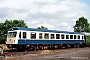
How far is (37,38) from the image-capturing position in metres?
26.7

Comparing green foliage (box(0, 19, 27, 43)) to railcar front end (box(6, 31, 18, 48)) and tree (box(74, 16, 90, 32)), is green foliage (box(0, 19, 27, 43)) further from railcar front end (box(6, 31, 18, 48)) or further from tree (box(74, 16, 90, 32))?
tree (box(74, 16, 90, 32))

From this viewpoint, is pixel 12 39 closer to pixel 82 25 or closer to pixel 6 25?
pixel 6 25

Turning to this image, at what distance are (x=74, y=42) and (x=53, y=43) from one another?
6392 mm

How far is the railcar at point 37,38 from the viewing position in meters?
24.3

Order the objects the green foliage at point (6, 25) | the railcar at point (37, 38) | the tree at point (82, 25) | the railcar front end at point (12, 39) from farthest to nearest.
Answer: the tree at point (82, 25) → the green foliage at point (6, 25) → the railcar at point (37, 38) → the railcar front end at point (12, 39)

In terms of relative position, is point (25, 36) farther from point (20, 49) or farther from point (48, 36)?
point (48, 36)

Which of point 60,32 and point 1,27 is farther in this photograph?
point 1,27

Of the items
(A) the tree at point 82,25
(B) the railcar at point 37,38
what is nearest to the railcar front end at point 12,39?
(B) the railcar at point 37,38

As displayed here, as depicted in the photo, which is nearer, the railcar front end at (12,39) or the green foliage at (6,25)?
the railcar front end at (12,39)

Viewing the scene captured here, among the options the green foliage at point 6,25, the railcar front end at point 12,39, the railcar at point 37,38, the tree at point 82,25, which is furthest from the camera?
the tree at point 82,25

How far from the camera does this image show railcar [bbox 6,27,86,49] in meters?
24.3

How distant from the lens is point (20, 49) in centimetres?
2559

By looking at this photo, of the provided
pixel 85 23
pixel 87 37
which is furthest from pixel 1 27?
pixel 85 23

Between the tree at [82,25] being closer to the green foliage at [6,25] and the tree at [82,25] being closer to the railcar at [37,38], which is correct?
the green foliage at [6,25]
